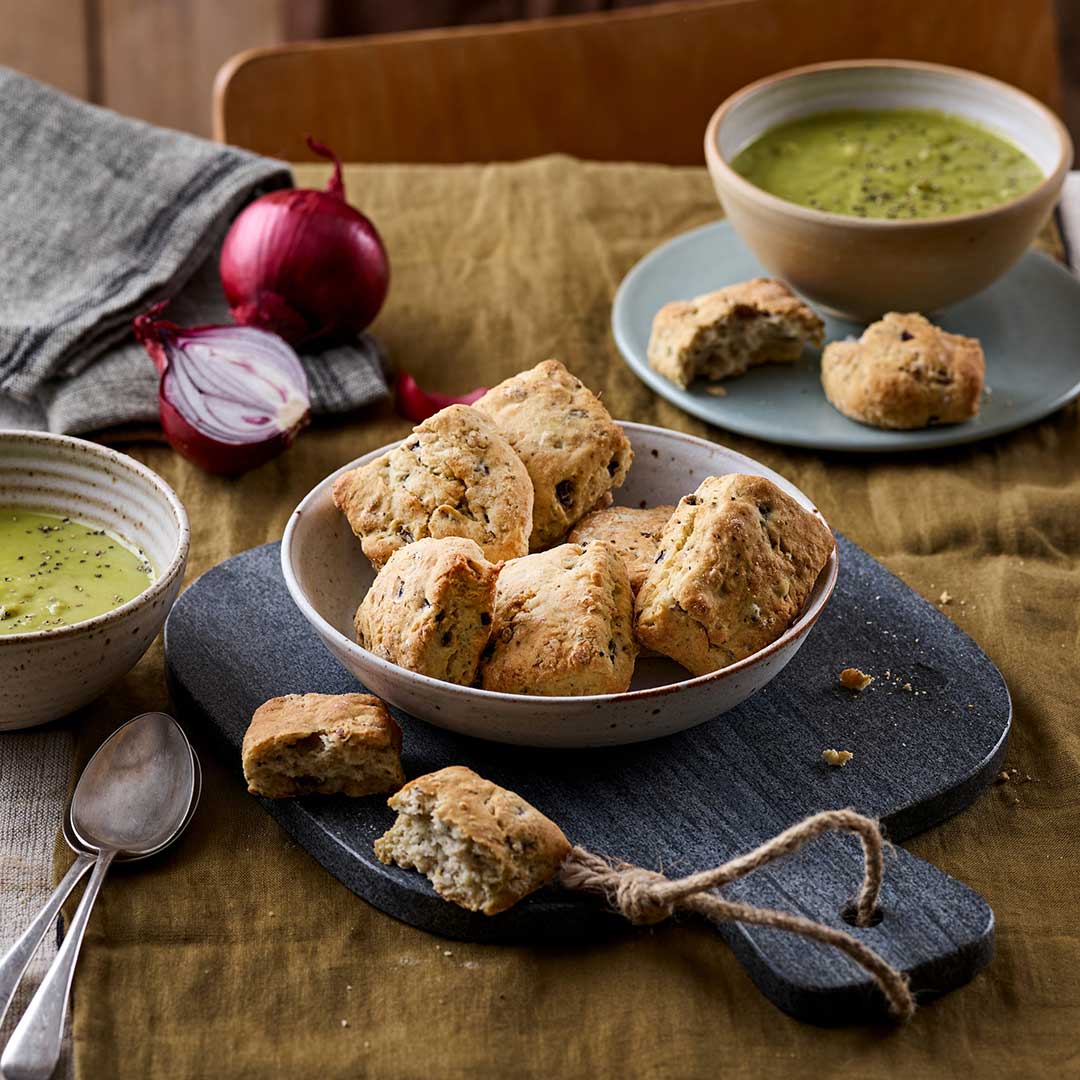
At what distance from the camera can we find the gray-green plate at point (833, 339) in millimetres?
2252

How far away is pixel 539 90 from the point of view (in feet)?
11.0

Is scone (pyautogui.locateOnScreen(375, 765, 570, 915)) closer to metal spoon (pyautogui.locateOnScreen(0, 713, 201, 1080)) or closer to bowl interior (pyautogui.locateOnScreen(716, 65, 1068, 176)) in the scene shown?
metal spoon (pyautogui.locateOnScreen(0, 713, 201, 1080))

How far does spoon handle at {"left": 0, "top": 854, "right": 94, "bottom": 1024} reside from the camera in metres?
1.31

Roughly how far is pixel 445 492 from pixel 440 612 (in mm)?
229

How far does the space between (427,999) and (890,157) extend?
5.99 ft

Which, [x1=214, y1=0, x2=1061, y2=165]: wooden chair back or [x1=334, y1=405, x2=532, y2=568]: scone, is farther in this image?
[x1=214, y1=0, x2=1061, y2=165]: wooden chair back

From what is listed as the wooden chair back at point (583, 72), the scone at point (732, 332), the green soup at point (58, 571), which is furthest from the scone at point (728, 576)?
the wooden chair back at point (583, 72)

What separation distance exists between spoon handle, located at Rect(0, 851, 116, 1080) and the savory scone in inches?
26.2

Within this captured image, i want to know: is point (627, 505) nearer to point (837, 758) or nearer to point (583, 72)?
point (837, 758)

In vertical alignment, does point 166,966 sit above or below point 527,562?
below

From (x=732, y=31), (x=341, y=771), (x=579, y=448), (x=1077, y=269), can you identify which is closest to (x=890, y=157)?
(x=1077, y=269)

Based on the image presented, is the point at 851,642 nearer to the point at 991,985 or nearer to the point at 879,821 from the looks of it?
the point at 879,821

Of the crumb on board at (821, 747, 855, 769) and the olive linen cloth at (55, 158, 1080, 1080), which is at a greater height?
the crumb on board at (821, 747, 855, 769)

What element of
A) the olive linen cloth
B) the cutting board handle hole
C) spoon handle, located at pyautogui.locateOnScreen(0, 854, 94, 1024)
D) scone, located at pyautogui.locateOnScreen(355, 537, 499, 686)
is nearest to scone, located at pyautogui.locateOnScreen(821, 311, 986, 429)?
the olive linen cloth
